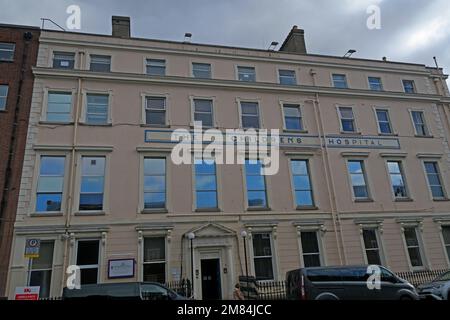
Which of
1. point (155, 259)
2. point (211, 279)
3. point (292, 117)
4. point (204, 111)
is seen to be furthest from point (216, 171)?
point (292, 117)

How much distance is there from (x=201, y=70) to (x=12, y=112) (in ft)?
34.2

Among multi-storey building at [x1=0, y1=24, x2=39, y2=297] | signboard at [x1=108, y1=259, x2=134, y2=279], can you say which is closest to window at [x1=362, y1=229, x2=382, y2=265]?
signboard at [x1=108, y1=259, x2=134, y2=279]

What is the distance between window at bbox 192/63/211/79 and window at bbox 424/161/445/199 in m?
15.2

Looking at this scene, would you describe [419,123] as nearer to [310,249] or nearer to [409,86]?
[409,86]

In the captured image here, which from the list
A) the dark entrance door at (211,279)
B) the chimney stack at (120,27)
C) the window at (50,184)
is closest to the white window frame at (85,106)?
the window at (50,184)

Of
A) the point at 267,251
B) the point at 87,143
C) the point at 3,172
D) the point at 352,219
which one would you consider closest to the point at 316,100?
the point at 352,219

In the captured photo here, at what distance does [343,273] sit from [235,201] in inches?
256

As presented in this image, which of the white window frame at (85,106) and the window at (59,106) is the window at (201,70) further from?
the window at (59,106)

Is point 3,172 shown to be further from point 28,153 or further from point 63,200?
point 63,200

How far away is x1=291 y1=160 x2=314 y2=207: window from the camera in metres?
16.9

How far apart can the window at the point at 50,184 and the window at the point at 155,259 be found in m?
4.57

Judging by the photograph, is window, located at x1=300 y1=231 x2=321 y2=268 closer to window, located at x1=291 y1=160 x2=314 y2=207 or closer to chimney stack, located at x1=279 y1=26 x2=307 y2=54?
window, located at x1=291 y1=160 x2=314 y2=207

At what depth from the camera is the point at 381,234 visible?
55.5 feet

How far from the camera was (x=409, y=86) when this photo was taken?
22016mm
